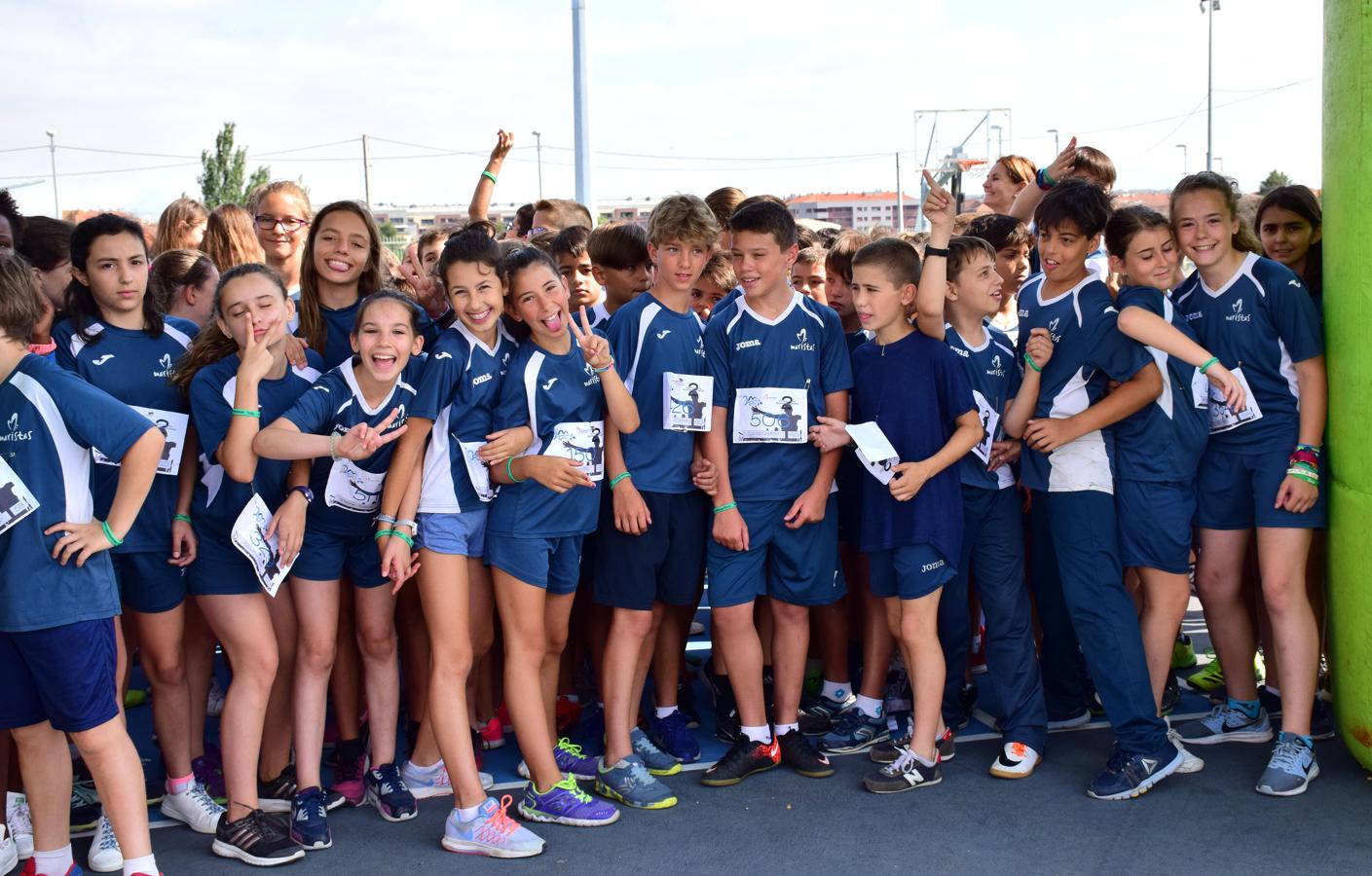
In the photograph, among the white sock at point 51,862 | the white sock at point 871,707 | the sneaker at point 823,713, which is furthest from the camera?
the sneaker at point 823,713

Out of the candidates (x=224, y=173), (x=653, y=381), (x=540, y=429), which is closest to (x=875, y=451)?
(x=653, y=381)

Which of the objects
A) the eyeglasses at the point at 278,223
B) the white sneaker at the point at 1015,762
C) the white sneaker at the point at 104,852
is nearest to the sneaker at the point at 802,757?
the white sneaker at the point at 1015,762

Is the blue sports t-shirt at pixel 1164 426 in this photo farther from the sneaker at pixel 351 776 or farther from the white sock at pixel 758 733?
the sneaker at pixel 351 776

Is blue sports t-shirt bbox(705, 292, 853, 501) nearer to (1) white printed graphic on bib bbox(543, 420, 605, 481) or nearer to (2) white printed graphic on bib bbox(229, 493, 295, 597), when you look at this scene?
(1) white printed graphic on bib bbox(543, 420, 605, 481)

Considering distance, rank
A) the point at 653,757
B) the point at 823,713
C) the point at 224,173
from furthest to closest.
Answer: the point at 224,173, the point at 823,713, the point at 653,757

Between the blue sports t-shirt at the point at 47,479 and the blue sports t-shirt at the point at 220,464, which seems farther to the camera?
the blue sports t-shirt at the point at 220,464

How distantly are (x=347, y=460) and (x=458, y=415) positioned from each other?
0.34m

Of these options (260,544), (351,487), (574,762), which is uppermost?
(351,487)

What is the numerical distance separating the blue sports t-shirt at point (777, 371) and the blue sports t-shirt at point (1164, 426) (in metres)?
0.90

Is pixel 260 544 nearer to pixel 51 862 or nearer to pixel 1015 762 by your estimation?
pixel 51 862

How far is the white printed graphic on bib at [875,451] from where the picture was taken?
3.62 meters

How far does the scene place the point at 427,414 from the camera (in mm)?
3404

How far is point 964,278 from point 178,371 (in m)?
2.43

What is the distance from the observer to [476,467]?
3.49 metres
